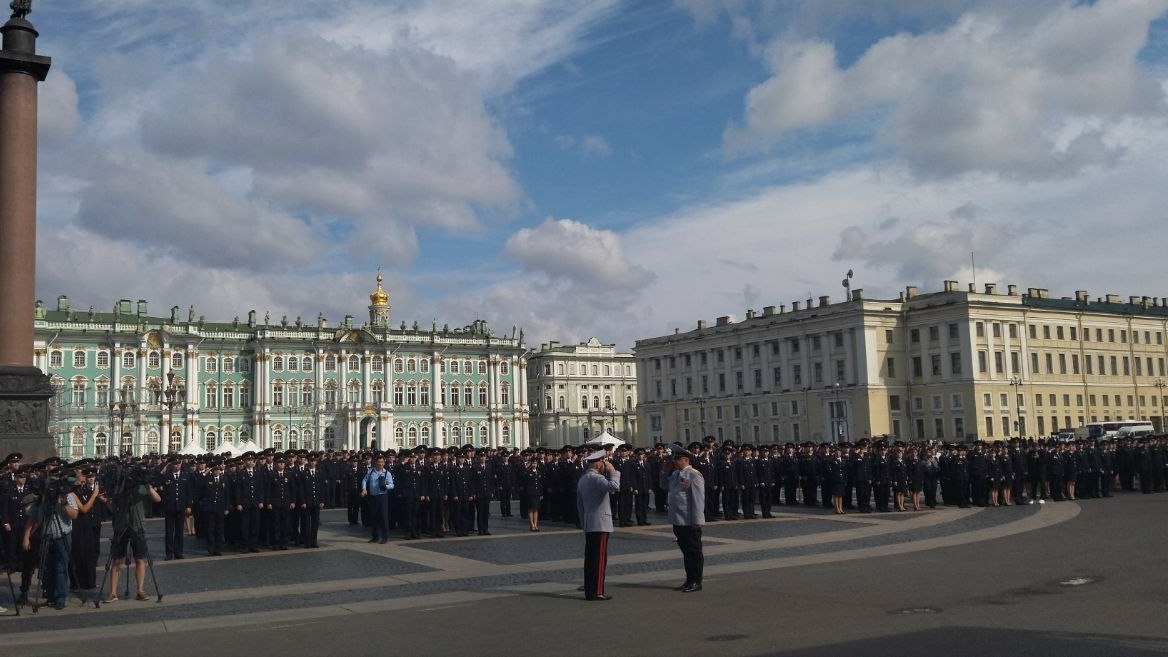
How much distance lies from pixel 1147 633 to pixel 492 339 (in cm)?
10539

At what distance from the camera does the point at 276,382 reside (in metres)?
100

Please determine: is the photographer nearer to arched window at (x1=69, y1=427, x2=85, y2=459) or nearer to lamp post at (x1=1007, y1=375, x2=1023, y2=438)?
arched window at (x1=69, y1=427, x2=85, y2=459)

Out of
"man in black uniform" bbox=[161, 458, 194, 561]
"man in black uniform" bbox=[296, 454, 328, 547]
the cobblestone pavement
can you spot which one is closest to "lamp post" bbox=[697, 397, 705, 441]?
the cobblestone pavement

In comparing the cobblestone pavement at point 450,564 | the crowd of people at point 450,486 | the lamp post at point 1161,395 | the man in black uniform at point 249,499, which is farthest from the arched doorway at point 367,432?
the man in black uniform at point 249,499

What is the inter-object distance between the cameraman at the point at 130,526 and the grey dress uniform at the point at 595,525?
5.79 meters

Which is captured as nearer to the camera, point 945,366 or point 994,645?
point 994,645

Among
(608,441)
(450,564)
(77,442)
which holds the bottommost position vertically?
(450,564)

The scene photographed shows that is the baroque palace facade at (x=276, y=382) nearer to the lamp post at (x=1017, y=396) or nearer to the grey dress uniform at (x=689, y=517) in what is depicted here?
the lamp post at (x=1017, y=396)

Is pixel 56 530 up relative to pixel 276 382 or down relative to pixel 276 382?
down

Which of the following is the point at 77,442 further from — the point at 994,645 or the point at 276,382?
the point at 994,645

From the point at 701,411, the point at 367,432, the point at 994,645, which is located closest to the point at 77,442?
the point at 367,432

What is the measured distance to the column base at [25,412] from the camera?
21.2 metres

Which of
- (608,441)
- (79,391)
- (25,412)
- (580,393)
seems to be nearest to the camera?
(25,412)

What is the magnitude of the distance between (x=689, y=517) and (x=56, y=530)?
8159 mm
